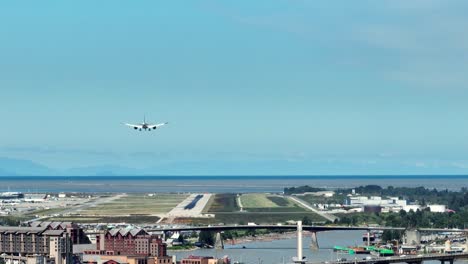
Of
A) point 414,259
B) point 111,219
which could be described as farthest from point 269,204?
point 414,259

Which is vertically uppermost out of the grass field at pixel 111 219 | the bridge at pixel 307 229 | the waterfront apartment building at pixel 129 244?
the grass field at pixel 111 219

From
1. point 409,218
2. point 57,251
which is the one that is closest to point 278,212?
point 409,218

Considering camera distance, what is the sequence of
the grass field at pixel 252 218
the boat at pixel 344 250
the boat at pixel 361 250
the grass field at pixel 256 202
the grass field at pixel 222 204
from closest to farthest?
the boat at pixel 344 250, the boat at pixel 361 250, the grass field at pixel 252 218, the grass field at pixel 222 204, the grass field at pixel 256 202

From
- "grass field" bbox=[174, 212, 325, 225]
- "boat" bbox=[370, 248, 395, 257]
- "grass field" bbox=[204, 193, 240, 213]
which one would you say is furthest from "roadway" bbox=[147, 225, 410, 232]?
"grass field" bbox=[204, 193, 240, 213]

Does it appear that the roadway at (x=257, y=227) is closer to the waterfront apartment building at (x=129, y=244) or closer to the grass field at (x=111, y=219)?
the grass field at (x=111, y=219)

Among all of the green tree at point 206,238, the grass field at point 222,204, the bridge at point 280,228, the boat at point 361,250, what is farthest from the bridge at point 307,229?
the grass field at point 222,204

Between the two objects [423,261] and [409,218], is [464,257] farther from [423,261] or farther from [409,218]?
[409,218]

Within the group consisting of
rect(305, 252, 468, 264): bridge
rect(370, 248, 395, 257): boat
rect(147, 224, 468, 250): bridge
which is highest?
rect(147, 224, 468, 250): bridge

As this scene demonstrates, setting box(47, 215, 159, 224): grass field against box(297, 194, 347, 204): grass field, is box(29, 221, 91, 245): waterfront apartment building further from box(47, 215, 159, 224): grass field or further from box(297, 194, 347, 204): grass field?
box(297, 194, 347, 204): grass field
